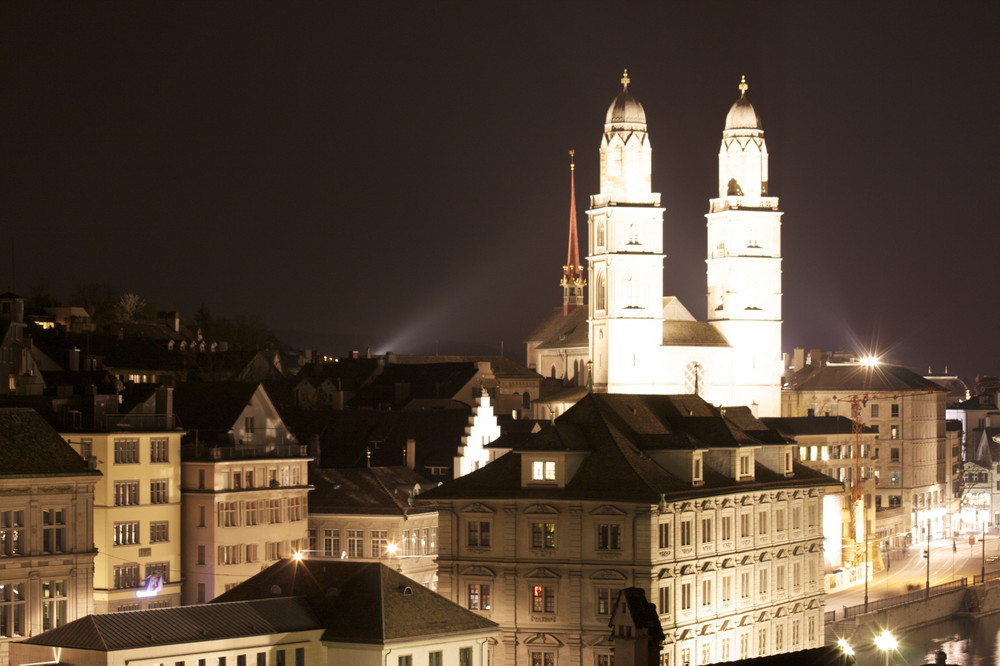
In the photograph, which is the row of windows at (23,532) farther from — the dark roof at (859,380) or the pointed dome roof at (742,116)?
the dark roof at (859,380)

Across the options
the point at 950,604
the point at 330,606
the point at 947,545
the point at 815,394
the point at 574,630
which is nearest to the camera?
the point at 330,606

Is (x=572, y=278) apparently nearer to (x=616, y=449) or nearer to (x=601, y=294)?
(x=601, y=294)

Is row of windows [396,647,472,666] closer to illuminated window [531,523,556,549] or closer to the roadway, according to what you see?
illuminated window [531,523,556,549]

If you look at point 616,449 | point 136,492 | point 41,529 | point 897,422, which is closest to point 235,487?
point 136,492

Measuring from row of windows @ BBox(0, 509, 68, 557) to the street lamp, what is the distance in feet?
102

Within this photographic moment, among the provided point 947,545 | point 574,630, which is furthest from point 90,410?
point 947,545

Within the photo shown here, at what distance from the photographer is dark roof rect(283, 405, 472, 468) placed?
4439 inches

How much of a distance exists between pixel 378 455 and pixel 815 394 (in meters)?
72.2

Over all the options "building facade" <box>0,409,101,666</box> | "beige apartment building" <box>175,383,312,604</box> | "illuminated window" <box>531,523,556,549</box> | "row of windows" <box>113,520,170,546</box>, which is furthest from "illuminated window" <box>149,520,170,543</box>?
"illuminated window" <box>531,523,556,549</box>

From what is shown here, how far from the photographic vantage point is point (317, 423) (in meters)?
117

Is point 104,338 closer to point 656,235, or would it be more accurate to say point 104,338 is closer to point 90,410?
point 90,410

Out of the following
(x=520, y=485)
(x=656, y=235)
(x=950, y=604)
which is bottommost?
(x=950, y=604)

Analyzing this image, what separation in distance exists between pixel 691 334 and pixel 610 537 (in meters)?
67.8

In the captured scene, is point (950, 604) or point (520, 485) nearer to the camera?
point (520, 485)
